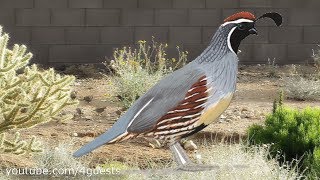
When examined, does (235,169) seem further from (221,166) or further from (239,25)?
(239,25)

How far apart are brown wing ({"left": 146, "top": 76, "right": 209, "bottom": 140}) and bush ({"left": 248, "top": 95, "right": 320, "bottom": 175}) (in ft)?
8.69

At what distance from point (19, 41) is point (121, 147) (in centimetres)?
631

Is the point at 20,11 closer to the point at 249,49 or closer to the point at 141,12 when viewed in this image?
the point at 141,12

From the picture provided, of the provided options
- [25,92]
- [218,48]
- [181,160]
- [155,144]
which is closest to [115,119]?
[155,144]

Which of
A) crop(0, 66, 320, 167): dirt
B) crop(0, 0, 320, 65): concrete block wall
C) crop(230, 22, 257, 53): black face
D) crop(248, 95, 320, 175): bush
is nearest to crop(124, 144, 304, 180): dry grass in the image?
crop(248, 95, 320, 175): bush

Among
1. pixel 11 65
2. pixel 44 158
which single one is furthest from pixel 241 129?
pixel 11 65

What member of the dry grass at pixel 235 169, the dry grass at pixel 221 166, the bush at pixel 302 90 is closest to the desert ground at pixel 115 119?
the bush at pixel 302 90

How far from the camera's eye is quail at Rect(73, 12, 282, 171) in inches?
177

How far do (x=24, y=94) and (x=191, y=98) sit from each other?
2.11 metres

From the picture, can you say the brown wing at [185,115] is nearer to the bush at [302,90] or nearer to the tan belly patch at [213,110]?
the tan belly patch at [213,110]

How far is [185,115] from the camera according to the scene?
14.9 feet

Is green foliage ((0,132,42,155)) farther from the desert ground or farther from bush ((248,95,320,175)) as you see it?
bush ((248,95,320,175))

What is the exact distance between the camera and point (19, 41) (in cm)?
1413

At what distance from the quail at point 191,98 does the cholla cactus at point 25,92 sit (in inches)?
65.9
